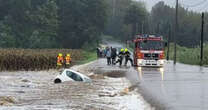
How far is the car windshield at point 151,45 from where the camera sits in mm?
36250

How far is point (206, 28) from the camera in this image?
112m

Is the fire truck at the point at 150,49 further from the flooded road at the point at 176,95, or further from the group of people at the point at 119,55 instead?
the flooded road at the point at 176,95

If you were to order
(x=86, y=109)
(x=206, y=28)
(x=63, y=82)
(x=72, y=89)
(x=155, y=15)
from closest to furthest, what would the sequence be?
(x=86, y=109) < (x=72, y=89) < (x=63, y=82) < (x=206, y=28) < (x=155, y=15)

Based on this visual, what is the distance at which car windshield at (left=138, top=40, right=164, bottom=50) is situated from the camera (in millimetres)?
36250

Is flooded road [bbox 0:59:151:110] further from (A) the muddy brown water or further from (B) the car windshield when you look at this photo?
(B) the car windshield

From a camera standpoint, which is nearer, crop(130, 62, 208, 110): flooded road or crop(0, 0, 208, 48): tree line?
crop(130, 62, 208, 110): flooded road

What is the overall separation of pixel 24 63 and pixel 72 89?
21814mm

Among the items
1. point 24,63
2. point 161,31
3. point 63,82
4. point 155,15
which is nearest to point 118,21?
point 155,15

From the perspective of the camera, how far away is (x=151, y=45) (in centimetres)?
3650

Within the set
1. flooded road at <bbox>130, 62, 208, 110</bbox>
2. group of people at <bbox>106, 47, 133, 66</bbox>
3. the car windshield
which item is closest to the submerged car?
flooded road at <bbox>130, 62, 208, 110</bbox>

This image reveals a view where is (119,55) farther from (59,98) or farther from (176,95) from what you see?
(59,98)

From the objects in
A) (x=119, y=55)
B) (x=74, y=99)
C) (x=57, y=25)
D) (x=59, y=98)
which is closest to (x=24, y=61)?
(x=119, y=55)

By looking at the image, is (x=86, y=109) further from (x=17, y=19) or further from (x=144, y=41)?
(x=17, y=19)

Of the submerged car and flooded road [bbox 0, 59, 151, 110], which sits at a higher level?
the submerged car
